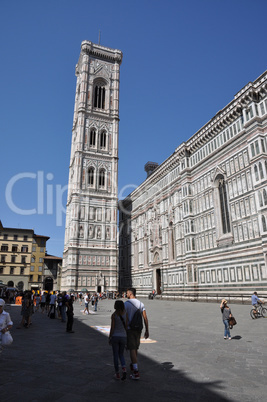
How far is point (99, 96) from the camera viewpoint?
5234cm

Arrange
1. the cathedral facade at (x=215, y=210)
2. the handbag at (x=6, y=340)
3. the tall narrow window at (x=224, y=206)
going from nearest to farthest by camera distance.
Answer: the handbag at (x=6, y=340)
the cathedral facade at (x=215, y=210)
the tall narrow window at (x=224, y=206)

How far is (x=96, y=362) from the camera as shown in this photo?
5867 millimetres

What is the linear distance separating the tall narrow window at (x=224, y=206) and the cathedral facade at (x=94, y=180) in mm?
23010

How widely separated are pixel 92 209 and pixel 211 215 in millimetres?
22991

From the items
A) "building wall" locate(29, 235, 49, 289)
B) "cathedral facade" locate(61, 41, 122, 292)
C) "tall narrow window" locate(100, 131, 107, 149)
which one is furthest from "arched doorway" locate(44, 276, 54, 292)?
"tall narrow window" locate(100, 131, 107, 149)

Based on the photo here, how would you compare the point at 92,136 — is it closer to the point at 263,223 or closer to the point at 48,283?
the point at 48,283

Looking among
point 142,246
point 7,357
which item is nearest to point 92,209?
point 142,246

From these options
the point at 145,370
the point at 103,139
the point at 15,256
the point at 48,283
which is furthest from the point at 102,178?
the point at 145,370

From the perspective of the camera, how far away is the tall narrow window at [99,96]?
5156cm

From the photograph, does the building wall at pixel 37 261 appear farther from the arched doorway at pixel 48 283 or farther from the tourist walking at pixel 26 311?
the tourist walking at pixel 26 311

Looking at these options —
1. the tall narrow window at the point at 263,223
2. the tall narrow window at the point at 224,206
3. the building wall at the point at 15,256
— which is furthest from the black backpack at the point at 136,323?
the building wall at the point at 15,256

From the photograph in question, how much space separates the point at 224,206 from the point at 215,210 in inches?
42.9

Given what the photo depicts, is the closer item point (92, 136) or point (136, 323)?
point (136, 323)

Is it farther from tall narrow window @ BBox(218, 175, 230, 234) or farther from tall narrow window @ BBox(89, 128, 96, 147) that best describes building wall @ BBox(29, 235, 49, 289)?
tall narrow window @ BBox(218, 175, 230, 234)
